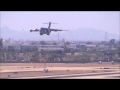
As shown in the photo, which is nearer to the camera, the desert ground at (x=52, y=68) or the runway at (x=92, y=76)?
the runway at (x=92, y=76)

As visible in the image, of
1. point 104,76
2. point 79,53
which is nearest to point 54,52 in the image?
point 79,53

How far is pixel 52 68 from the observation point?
9086mm

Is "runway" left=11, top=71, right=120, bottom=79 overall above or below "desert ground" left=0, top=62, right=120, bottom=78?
below

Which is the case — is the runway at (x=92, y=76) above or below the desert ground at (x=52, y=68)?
below

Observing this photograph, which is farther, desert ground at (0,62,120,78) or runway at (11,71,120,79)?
desert ground at (0,62,120,78)

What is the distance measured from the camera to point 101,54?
9008mm

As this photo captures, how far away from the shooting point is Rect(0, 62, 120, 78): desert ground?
901 centimetres

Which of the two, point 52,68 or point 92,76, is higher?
point 52,68

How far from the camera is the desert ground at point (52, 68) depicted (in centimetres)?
901
